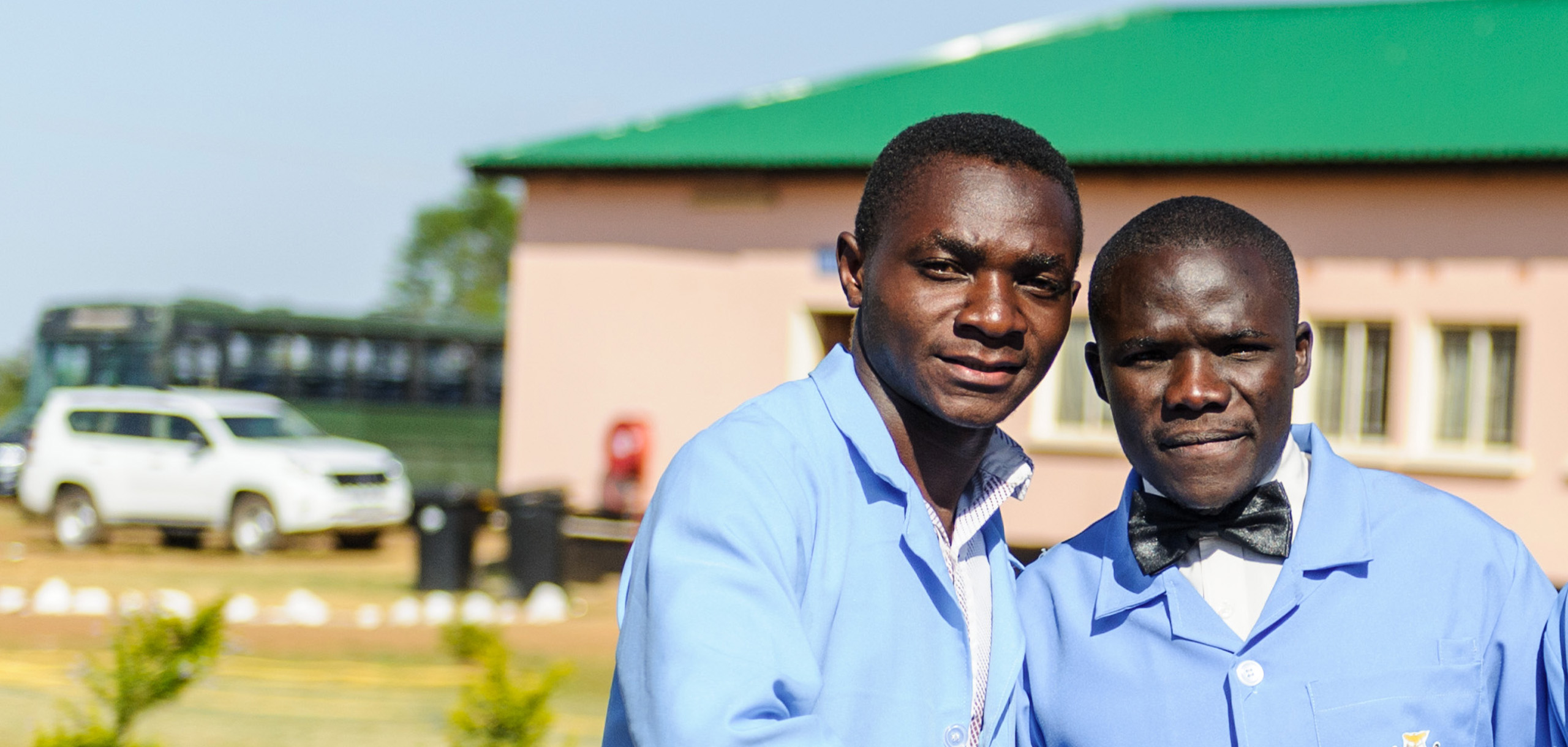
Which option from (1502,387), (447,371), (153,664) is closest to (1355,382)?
(1502,387)

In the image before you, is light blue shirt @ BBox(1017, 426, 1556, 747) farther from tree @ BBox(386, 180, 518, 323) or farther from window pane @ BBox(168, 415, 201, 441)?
tree @ BBox(386, 180, 518, 323)

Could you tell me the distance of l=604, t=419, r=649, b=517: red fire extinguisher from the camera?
52.2ft

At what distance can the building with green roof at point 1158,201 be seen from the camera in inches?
539

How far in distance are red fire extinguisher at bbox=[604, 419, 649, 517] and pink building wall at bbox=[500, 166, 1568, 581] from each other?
0.99 feet

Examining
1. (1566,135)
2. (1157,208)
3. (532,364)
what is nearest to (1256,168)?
(1566,135)

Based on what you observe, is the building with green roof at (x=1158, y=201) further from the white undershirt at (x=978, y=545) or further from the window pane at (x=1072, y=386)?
the white undershirt at (x=978, y=545)

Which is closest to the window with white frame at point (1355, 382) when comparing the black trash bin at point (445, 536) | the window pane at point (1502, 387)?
the window pane at point (1502, 387)

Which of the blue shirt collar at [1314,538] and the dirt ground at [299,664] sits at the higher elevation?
the blue shirt collar at [1314,538]

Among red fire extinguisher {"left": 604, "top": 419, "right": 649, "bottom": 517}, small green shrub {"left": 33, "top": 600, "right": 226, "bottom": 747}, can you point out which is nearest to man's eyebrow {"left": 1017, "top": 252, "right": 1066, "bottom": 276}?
small green shrub {"left": 33, "top": 600, "right": 226, "bottom": 747}

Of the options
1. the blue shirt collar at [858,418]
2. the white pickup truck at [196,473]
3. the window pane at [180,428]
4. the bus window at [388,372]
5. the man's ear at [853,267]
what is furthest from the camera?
the bus window at [388,372]

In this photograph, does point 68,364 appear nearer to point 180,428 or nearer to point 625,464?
point 180,428

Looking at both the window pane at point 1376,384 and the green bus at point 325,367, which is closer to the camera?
the window pane at point 1376,384

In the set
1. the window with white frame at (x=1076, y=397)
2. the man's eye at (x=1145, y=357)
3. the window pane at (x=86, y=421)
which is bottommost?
the window pane at (x=86, y=421)

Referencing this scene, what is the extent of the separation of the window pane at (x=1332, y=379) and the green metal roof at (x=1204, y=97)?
1698 millimetres
